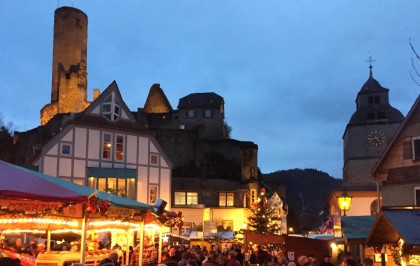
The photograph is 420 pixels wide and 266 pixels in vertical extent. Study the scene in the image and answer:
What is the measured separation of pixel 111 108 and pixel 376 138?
33.2 m

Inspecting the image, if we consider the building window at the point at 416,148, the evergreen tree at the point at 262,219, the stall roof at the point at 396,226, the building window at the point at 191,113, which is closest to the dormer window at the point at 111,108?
the evergreen tree at the point at 262,219

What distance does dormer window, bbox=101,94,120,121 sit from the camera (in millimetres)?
41562

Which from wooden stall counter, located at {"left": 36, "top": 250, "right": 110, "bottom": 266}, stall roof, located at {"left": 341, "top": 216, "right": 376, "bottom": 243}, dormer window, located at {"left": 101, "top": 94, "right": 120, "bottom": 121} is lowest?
wooden stall counter, located at {"left": 36, "top": 250, "right": 110, "bottom": 266}

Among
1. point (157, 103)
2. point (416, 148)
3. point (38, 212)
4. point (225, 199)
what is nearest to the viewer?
point (38, 212)

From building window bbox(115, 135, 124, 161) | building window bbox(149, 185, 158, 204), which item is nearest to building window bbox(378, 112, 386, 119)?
building window bbox(149, 185, 158, 204)

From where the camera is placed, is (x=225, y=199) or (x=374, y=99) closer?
(x=225, y=199)

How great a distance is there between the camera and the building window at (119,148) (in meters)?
41.6

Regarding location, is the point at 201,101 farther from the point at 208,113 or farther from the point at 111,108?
the point at 111,108

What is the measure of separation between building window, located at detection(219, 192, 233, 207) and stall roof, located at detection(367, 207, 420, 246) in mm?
41097

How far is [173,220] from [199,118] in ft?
184

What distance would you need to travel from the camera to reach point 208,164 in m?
69.8

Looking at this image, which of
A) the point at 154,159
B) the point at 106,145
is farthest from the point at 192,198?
the point at 106,145

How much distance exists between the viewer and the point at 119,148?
137ft

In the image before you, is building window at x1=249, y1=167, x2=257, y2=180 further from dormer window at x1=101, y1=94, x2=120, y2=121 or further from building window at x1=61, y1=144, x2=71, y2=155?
building window at x1=61, y1=144, x2=71, y2=155
